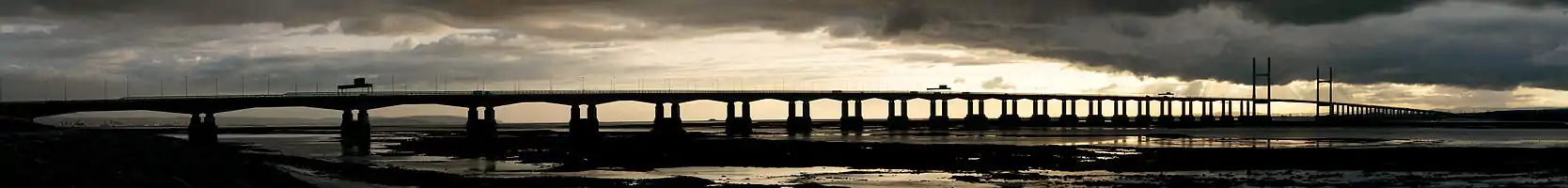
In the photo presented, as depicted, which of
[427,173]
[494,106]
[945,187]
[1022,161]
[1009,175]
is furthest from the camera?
[494,106]

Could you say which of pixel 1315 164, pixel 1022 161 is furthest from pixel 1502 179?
pixel 1022 161

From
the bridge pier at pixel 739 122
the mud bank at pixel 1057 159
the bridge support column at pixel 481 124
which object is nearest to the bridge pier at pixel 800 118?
the bridge pier at pixel 739 122

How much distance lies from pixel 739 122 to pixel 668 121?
29520mm

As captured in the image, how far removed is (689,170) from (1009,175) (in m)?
11.5

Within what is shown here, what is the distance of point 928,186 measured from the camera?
40.5 m

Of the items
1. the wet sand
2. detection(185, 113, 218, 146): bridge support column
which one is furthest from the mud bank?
detection(185, 113, 218, 146): bridge support column

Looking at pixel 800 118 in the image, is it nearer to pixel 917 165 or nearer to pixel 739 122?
pixel 739 122

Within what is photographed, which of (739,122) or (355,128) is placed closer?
(355,128)

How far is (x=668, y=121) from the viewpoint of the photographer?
13362 cm

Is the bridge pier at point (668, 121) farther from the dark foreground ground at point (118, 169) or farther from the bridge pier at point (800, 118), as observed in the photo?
the dark foreground ground at point (118, 169)

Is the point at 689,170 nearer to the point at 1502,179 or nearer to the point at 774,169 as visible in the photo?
the point at 774,169

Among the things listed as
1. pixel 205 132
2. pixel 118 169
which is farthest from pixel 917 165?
pixel 205 132

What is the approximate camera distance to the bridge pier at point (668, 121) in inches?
4727

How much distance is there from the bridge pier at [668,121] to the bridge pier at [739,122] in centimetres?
474
